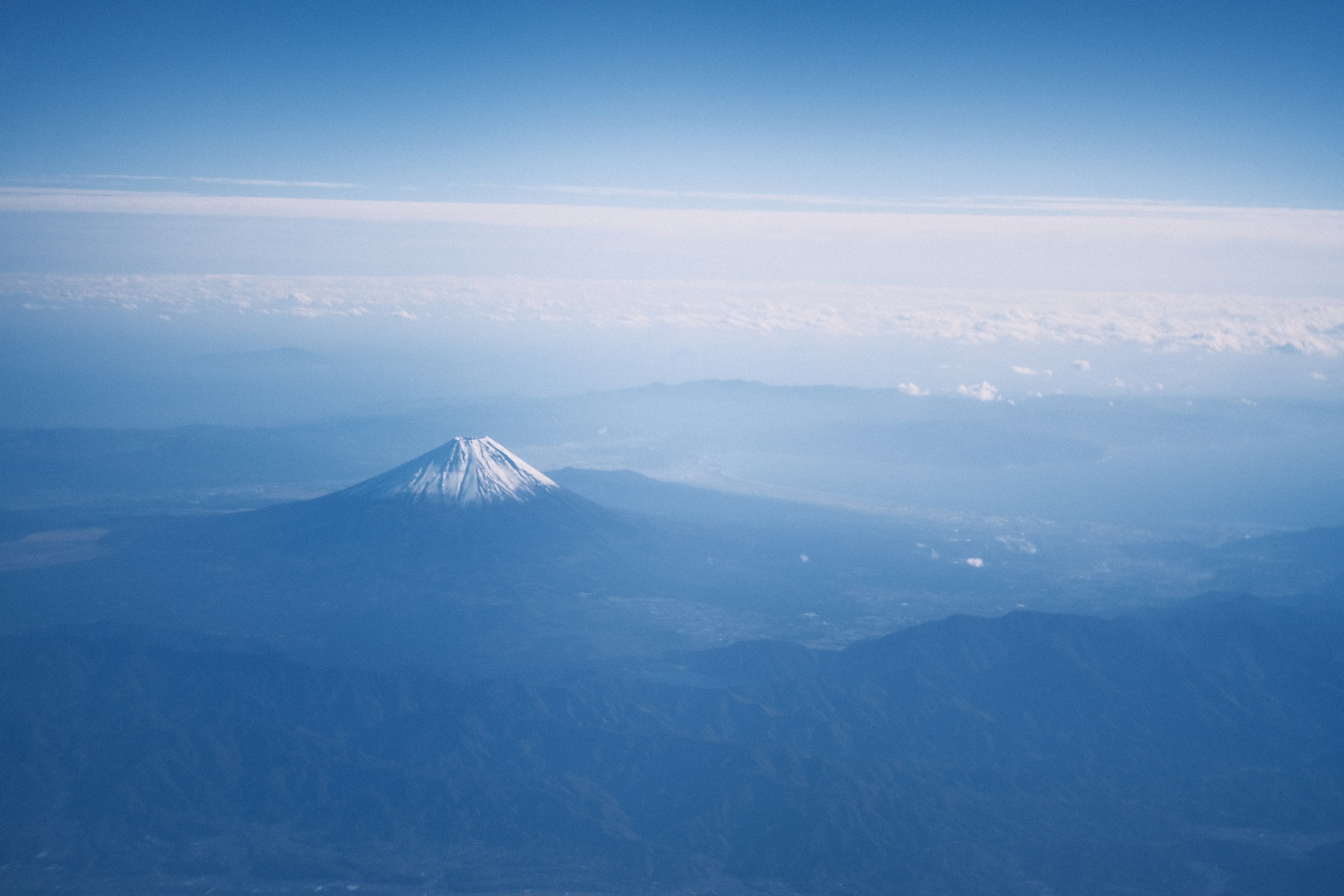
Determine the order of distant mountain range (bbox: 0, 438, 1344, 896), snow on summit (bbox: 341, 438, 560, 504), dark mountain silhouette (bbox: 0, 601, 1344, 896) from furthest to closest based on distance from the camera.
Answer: snow on summit (bbox: 341, 438, 560, 504) → distant mountain range (bbox: 0, 438, 1344, 896) → dark mountain silhouette (bbox: 0, 601, 1344, 896)

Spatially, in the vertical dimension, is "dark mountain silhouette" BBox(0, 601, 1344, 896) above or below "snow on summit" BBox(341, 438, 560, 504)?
below

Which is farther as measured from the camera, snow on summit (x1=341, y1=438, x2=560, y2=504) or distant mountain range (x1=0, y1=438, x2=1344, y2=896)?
snow on summit (x1=341, y1=438, x2=560, y2=504)

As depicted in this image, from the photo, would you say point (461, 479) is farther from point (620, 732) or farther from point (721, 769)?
point (721, 769)

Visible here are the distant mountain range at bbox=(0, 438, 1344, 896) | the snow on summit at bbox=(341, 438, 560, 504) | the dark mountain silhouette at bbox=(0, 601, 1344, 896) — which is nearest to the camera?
the dark mountain silhouette at bbox=(0, 601, 1344, 896)

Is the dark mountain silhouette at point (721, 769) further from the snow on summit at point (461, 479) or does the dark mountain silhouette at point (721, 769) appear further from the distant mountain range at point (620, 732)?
the snow on summit at point (461, 479)

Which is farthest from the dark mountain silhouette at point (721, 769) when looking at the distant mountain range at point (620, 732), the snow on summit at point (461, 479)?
the snow on summit at point (461, 479)

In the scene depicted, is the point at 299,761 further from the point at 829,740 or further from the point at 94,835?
the point at 829,740

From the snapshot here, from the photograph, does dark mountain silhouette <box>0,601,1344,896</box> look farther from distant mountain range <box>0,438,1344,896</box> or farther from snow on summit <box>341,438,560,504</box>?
snow on summit <box>341,438,560,504</box>

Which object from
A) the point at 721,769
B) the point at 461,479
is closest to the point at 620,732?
the point at 721,769

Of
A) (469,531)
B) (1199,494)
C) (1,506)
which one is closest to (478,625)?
(469,531)

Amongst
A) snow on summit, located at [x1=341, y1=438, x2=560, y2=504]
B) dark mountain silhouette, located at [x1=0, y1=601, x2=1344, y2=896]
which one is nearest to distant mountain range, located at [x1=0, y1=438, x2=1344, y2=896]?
dark mountain silhouette, located at [x1=0, y1=601, x2=1344, y2=896]
